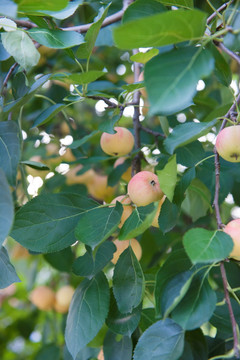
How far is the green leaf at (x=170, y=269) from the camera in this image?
678 millimetres

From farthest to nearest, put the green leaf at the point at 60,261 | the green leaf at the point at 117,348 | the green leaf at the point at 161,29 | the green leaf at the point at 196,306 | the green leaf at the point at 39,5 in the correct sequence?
the green leaf at the point at 60,261 → the green leaf at the point at 117,348 → the green leaf at the point at 39,5 → the green leaf at the point at 196,306 → the green leaf at the point at 161,29

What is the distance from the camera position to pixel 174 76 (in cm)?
52

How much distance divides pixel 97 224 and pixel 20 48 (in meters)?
0.30

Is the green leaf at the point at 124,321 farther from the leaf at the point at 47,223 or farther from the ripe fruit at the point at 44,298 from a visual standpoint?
the ripe fruit at the point at 44,298

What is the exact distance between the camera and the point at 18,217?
742mm

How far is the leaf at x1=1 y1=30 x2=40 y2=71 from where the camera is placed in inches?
27.5

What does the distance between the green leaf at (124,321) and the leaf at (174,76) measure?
0.38 meters

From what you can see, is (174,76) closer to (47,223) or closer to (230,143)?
(230,143)

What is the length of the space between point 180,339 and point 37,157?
107cm

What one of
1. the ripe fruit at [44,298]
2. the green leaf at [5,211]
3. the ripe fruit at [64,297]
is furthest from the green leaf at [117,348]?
the ripe fruit at [44,298]

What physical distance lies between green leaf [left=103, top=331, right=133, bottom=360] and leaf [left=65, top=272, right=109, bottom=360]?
0.10m

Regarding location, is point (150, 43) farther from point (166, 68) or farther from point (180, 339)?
point (180, 339)

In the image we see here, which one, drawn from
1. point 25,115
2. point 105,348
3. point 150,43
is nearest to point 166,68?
point 150,43

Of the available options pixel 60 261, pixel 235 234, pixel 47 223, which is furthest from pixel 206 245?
pixel 60 261
